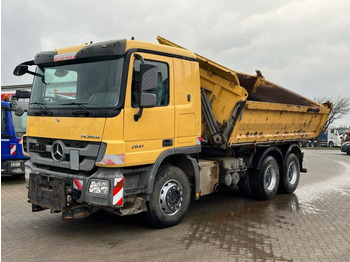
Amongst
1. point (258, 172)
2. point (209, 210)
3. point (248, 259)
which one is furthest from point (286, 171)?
point (248, 259)

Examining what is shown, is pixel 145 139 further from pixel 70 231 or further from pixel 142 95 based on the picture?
pixel 70 231

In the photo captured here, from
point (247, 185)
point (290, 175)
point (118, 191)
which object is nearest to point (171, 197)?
point (118, 191)

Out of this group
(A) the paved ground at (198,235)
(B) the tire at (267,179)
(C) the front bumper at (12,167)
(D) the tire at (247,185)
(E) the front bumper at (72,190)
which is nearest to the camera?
(A) the paved ground at (198,235)

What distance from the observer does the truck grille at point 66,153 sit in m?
4.64

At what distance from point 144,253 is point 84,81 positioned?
2475 millimetres

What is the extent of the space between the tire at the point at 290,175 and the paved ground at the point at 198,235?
3.26 feet

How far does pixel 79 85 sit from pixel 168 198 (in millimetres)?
2164

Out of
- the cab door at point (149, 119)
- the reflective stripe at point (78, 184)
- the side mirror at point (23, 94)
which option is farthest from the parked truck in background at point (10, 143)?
the cab door at point (149, 119)

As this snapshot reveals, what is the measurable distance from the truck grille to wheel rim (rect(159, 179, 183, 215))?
126 cm

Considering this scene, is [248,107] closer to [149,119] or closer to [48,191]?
[149,119]

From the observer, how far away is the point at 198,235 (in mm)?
5203

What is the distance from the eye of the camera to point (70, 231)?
5.37 metres

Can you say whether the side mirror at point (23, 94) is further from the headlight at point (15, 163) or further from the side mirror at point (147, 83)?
the headlight at point (15, 163)

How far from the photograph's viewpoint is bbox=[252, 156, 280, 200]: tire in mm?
7609
